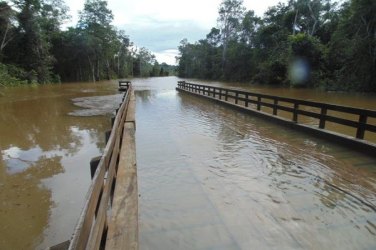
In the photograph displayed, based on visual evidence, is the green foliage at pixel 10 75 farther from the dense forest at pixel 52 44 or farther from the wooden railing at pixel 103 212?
the wooden railing at pixel 103 212

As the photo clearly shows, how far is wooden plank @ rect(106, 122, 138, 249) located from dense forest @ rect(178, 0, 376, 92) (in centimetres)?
2834

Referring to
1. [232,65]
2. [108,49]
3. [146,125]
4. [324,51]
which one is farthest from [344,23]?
[108,49]

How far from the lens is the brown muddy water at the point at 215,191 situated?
3686mm

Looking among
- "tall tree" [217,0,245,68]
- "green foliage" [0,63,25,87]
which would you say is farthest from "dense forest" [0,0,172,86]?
"tall tree" [217,0,245,68]

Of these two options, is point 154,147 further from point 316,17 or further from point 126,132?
point 316,17

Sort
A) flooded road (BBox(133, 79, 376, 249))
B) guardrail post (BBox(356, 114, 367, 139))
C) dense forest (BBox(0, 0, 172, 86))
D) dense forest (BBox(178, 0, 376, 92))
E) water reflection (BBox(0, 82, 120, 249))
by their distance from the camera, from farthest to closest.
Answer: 1. dense forest (BBox(0, 0, 172, 86))
2. dense forest (BBox(178, 0, 376, 92))
3. guardrail post (BBox(356, 114, 367, 139))
4. water reflection (BBox(0, 82, 120, 249))
5. flooded road (BBox(133, 79, 376, 249))

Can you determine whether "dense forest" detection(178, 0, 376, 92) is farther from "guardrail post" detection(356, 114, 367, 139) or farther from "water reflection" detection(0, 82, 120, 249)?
"water reflection" detection(0, 82, 120, 249)

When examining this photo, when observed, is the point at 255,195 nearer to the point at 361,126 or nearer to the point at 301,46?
the point at 361,126

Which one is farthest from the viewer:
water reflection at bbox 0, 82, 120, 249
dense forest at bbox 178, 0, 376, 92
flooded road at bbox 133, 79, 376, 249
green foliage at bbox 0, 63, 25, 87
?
green foliage at bbox 0, 63, 25, 87

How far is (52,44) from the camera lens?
5938cm

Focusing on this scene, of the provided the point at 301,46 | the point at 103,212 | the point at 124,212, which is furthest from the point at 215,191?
the point at 301,46

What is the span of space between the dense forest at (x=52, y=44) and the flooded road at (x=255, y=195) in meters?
35.8

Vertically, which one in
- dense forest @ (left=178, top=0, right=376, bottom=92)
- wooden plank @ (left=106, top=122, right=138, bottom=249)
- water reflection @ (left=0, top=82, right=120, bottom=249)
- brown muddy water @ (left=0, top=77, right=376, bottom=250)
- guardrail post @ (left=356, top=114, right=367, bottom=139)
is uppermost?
dense forest @ (left=178, top=0, right=376, bottom=92)

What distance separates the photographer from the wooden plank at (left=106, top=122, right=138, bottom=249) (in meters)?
2.74
